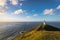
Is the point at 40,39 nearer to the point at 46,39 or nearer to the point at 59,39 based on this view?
the point at 46,39

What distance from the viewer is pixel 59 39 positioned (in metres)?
34.1

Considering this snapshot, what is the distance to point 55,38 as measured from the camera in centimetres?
3494

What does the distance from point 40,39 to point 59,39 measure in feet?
18.5

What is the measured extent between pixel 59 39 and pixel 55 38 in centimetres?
132

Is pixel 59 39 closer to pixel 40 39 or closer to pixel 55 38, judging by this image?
pixel 55 38

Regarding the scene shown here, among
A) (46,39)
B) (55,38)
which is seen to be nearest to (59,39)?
(55,38)

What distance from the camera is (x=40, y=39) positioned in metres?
35.6

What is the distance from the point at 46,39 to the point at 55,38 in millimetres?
2775

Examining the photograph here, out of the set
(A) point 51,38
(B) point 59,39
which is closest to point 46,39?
(A) point 51,38

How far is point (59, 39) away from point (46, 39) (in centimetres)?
377

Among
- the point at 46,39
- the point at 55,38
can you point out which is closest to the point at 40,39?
the point at 46,39

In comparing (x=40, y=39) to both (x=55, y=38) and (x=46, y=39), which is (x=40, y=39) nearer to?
(x=46, y=39)

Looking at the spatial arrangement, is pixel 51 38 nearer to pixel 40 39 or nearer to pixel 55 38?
pixel 55 38
